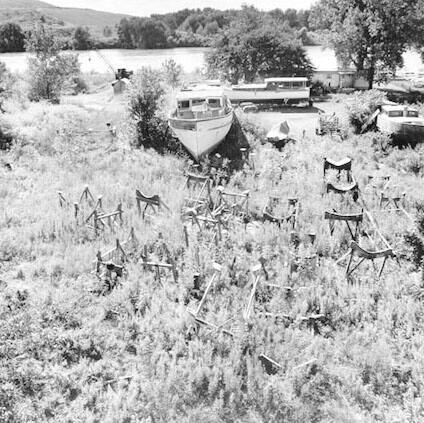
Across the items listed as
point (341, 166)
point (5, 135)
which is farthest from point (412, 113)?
point (5, 135)

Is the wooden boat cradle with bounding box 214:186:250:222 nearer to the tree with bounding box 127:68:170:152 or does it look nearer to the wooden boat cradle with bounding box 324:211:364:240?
the wooden boat cradle with bounding box 324:211:364:240

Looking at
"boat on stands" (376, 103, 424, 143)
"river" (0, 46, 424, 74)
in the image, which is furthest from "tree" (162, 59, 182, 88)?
"boat on stands" (376, 103, 424, 143)

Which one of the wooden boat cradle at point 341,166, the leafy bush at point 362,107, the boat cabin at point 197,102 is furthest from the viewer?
the leafy bush at point 362,107

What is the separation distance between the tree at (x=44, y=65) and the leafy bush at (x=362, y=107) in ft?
74.0

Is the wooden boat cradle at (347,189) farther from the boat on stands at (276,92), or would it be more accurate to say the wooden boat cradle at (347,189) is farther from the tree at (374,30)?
the tree at (374,30)

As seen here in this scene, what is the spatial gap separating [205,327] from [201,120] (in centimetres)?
1237

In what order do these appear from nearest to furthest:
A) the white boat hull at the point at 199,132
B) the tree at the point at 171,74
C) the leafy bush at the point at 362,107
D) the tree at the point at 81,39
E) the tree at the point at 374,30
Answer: the white boat hull at the point at 199,132 → the leafy bush at the point at 362,107 → the tree at the point at 374,30 → the tree at the point at 171,74 → the tree at the point at 81,39

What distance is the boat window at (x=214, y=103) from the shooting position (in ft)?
74.2

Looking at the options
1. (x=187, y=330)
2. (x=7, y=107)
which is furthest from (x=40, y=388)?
(x=7, y=107)

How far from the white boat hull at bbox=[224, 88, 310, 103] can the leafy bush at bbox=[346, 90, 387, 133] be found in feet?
22.2

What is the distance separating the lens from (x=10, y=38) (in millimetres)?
77688

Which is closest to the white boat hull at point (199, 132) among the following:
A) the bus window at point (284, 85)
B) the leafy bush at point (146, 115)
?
the leafy bush at point (146, 115)

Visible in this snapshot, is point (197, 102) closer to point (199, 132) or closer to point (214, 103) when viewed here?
point (214, 103)

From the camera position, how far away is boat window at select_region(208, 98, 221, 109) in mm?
22625
